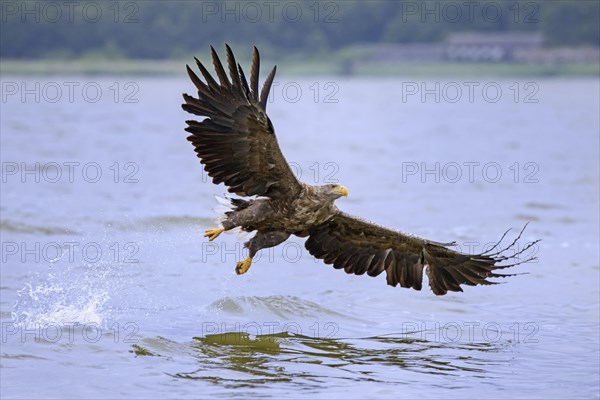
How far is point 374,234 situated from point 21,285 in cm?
395

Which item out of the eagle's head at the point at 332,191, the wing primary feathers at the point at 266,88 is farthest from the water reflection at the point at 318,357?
the wing primary feathers at the point at 266,88

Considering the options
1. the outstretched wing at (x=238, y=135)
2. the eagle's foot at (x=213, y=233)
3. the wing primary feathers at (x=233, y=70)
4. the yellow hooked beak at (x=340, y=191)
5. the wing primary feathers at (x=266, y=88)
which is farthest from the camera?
the eagle's foot at (x=213, y=233)

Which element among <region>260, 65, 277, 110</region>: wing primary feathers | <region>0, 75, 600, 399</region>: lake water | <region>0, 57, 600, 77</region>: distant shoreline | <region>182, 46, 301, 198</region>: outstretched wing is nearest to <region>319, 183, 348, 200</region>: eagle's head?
<region>182, 46, 301, 198</region>: outstretched wing

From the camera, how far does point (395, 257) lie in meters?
10.9

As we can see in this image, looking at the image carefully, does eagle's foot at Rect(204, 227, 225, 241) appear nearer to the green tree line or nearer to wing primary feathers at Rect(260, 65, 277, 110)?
wing primary feathers at Rect(260, 65, 277, 110)

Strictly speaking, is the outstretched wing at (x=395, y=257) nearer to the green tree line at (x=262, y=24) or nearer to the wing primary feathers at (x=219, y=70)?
the wing primary feathers at (x=219, y=70)

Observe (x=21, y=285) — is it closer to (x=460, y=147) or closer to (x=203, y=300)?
(x=203, y=300)

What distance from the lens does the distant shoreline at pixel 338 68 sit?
70.7 metres

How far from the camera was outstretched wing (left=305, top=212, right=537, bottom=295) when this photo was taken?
10.7m

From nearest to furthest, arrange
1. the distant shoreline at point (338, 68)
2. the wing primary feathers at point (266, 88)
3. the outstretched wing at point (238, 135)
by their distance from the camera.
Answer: the wing primary feathers at point (266, 88), the outstretched wing at point (238, 135), the distant shoreline at point (338, 68)

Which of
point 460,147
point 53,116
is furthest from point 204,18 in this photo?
point 460,147

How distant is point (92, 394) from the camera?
8.88 m

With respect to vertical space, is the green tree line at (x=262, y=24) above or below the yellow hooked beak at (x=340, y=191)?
above

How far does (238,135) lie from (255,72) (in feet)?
2.13
